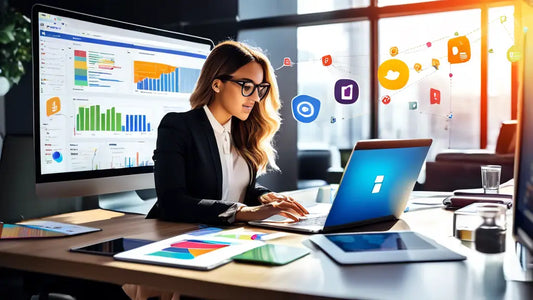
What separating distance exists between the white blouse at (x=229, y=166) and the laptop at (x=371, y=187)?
36 cm

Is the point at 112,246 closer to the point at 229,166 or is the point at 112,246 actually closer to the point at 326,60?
the point at 229,166

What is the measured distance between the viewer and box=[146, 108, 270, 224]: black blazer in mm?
1555

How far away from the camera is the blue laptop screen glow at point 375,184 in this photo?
1.28 meters

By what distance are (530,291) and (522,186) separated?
169mm

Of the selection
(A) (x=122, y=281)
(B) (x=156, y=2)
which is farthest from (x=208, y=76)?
(B) (x=156, y=2)

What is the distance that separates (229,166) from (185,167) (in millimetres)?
215

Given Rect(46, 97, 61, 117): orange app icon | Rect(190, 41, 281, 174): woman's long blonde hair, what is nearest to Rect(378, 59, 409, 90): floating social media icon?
Rect(190, 41, 281, 174): woman's long blonde hair

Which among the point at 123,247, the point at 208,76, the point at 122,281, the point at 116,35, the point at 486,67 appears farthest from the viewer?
the point at 486,67

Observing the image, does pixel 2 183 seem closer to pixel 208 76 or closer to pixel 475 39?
pixel 208 76

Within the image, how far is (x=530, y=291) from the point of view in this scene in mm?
865

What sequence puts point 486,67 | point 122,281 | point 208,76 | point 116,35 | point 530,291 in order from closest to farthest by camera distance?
1. point 530,291
2. point 122,281
3. point 116,35
4. point 208,76
5. point 486,67

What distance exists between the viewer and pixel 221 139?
1.93m

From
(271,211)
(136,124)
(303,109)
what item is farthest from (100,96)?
(303,109)

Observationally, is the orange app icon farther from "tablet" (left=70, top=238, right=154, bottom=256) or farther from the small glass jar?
the small glass jar
